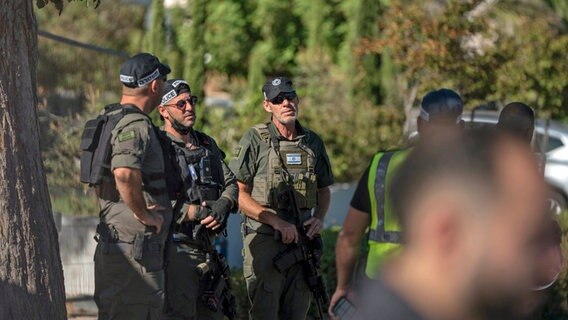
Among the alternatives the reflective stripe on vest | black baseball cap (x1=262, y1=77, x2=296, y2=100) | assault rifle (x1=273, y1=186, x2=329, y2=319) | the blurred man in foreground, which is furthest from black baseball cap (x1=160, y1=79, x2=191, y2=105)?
the blurred man in foreground

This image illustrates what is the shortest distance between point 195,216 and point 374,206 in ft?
5.95

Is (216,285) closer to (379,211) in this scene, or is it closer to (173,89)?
(173,89)

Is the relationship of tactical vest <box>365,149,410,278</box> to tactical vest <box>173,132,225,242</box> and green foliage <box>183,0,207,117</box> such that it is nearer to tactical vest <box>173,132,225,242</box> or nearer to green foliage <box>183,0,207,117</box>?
tactical vest <box>173,132,225,242</box>

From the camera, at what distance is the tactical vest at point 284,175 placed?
6992 mm

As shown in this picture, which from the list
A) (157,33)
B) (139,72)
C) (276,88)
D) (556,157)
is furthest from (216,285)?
(157,33)

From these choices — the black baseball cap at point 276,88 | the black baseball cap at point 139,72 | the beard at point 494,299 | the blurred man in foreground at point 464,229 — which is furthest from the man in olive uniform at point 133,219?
the beard at point 494,299

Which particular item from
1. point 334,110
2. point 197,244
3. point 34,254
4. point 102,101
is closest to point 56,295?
point 34,254

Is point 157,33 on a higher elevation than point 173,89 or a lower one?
higher

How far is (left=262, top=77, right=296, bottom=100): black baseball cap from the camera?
7.02 m

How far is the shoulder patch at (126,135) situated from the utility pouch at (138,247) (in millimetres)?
504

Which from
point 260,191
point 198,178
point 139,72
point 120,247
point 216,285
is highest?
point 139,72

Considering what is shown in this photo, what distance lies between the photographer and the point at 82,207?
8.99 m

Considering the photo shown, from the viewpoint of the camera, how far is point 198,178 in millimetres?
6520

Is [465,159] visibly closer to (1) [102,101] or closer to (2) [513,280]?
(2) [513,280]
